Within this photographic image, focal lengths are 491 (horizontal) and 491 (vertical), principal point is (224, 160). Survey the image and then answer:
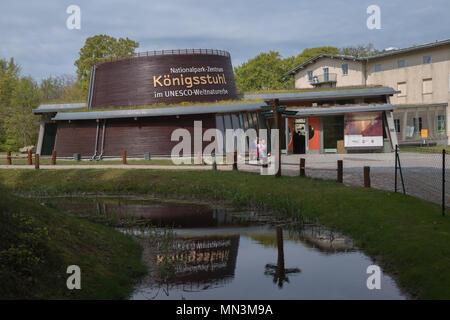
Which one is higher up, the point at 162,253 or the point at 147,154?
the point at 147,154

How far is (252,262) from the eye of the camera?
9.18 m

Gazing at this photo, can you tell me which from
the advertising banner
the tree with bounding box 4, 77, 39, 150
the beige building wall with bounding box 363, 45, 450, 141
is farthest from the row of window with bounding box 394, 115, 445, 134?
the tree with bounding box 4, 77, 39, 150

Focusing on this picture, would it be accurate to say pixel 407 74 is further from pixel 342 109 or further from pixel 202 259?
pixel 202 259

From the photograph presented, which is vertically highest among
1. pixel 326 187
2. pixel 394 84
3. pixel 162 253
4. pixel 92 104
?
pixel 394 84

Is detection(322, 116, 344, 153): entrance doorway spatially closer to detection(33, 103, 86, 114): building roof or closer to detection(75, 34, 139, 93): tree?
detection(33, 103, 86, 114): building roof

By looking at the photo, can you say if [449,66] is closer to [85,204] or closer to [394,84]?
[394,84]

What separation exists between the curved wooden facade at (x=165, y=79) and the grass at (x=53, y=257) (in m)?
23.8

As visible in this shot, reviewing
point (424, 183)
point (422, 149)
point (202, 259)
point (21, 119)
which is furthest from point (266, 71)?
point (202, 259)

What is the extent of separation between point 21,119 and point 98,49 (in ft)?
60.4

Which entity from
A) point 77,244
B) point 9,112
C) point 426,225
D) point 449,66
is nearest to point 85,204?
point 77,244

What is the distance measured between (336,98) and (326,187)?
69.5 feet

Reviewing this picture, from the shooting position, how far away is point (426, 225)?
984 centimetres

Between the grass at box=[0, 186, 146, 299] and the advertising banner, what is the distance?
2660cm

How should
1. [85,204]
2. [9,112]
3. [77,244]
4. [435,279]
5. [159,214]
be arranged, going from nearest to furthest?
[435,279] → [77,244] → [159,214] → [85,204] → [9,112]
